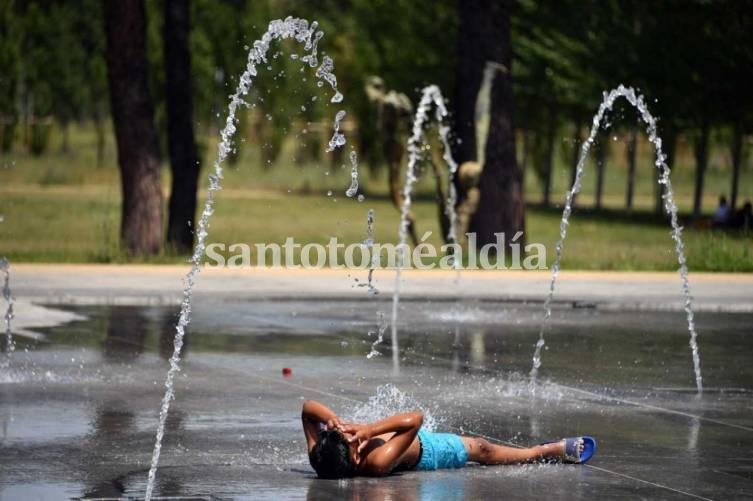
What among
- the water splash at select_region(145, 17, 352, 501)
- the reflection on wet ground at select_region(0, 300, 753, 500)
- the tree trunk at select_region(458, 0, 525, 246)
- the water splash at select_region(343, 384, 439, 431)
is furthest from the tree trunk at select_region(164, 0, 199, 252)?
the water splash at select_region(343, 384, 439, 431)

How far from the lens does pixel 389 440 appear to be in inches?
340

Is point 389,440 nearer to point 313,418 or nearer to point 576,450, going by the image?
point 313,418

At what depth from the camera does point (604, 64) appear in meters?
36.9

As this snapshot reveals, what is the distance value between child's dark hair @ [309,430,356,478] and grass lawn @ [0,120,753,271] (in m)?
14.1

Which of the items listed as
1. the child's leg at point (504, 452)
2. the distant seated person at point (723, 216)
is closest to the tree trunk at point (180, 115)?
the distant seated person at point (723, 216)

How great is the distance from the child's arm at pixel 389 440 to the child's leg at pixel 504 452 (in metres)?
0.51

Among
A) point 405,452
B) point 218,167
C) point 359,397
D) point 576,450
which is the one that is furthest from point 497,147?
point 405,452

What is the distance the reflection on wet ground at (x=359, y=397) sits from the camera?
872 centimetres

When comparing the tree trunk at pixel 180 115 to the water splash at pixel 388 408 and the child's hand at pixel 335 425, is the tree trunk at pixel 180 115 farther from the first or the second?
the child's hand at pixel 335 425

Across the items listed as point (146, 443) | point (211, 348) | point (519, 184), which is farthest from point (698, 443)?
point (519, 184)

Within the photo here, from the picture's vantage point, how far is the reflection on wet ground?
28.6ft

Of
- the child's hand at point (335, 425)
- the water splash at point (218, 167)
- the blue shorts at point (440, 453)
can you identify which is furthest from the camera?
the water splash at point (218, 167)

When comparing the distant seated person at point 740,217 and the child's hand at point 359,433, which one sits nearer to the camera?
the child's hand at point 359,433

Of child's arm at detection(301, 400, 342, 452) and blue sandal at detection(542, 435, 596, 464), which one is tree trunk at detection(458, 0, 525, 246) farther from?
child's arm at detection(301, 400, 342, 452)
